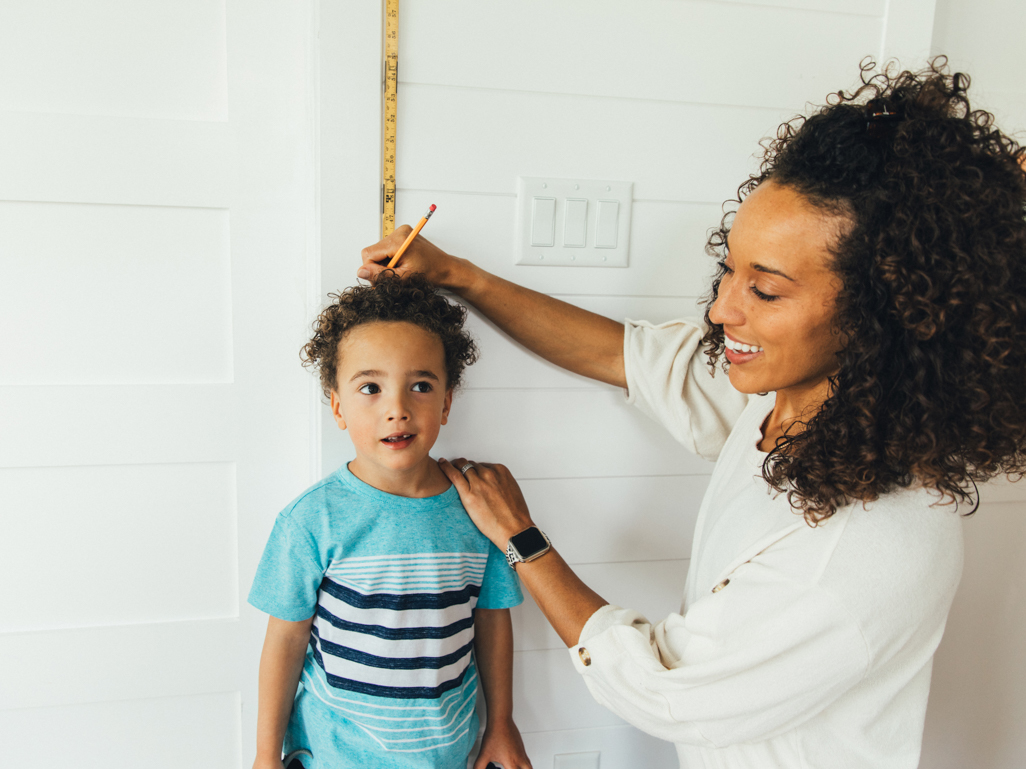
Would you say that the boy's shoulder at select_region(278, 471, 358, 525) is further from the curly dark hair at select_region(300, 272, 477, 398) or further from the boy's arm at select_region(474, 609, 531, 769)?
the boy's arm at select_region(474, 609, 531, 769)

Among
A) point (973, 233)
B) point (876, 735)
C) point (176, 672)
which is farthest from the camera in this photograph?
point (176, 672)

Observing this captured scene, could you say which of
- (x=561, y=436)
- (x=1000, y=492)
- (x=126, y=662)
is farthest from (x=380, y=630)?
(x=1000, y=492)

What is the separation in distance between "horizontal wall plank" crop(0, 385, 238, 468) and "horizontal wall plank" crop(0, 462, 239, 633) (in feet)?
0.10

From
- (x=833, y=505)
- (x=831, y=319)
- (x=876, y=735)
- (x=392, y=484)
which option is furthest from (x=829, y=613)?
(x=392, y=484)

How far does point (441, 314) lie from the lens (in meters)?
1.10

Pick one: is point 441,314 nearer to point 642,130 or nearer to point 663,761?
point 642,130

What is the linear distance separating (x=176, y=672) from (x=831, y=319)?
132 centimetres

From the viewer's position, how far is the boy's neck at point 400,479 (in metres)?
1.11

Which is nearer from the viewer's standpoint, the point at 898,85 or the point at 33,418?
the point at 898,85

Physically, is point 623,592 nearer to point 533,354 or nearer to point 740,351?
point 533,354

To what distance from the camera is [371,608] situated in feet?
3.53

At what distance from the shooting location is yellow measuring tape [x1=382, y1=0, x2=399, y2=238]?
43.7 inches

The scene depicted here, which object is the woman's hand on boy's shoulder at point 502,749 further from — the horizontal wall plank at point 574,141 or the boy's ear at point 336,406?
the horizontal wall plank at point 574,141

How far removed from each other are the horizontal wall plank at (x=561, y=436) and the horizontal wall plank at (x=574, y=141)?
0.39 meters
